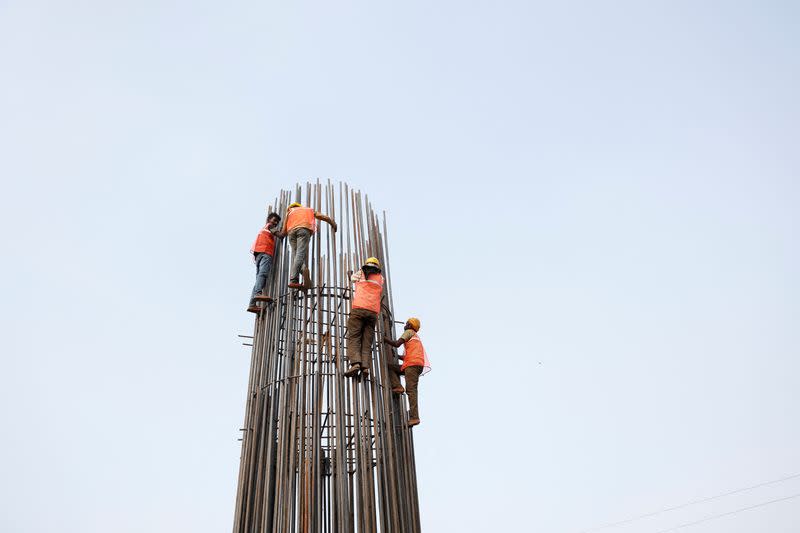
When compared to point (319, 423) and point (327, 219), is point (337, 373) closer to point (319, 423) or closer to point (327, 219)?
point (319, 423)

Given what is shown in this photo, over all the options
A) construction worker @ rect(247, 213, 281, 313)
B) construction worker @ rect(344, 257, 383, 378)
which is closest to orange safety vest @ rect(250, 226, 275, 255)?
construction worker @ rect(247, 213, 281, 313)

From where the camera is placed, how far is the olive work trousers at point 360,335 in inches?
329

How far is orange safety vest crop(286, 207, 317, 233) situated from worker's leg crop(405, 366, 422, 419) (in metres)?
2.31

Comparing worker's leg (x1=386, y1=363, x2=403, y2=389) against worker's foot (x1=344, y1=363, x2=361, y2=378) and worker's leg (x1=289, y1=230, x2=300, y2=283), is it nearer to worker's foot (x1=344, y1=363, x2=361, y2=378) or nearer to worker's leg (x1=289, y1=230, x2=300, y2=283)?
worker's foot (x1=344, y1=363, x2=361, y2=378)

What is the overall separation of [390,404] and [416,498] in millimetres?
1170

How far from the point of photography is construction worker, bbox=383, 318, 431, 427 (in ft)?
30.4

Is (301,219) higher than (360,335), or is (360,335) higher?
(301,219)

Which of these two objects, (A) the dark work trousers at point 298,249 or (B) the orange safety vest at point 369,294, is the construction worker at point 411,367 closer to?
(B) the orange safety vest at point 369,294

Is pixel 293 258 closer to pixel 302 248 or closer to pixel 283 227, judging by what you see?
pixel 302 248

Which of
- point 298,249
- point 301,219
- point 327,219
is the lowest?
point 298,249

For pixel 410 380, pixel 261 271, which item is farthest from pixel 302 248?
pixel 410 380

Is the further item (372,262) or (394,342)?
(394,342)

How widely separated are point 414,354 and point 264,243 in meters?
2.56

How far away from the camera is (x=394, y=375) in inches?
367
